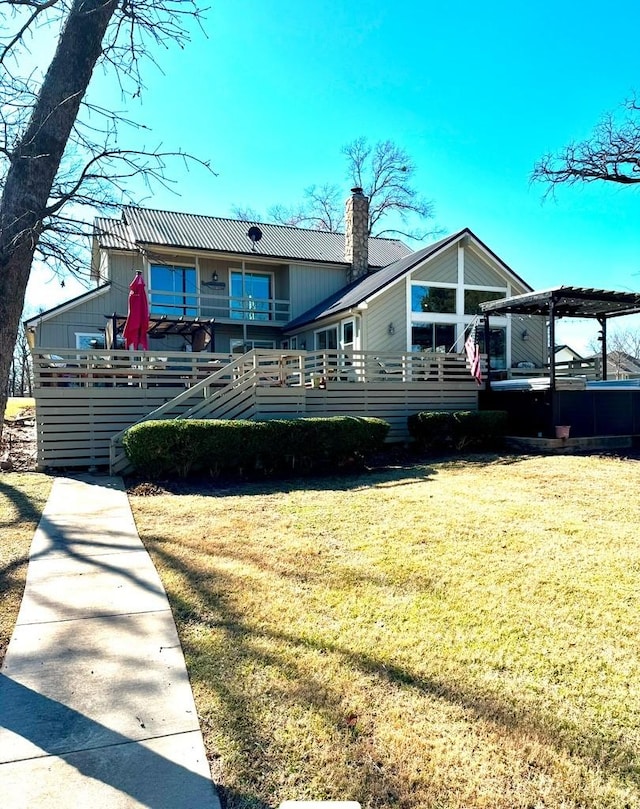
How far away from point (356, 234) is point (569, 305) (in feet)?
32.1

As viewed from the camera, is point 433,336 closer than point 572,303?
No

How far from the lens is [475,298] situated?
1738cm

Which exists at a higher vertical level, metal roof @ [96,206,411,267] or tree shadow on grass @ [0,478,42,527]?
metal roof @ [96,206,411,267]

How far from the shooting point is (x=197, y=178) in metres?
4.66

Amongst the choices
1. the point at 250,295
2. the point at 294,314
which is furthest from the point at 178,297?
the point at 294,314

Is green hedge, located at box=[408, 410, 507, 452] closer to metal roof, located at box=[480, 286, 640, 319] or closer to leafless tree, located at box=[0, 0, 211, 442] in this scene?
metal roof, located at box=[480, 286, 640, 319]

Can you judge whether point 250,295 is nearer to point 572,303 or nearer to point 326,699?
point 572,303

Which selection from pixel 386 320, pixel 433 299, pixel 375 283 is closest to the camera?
pixel 386 320

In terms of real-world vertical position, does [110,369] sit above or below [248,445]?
above

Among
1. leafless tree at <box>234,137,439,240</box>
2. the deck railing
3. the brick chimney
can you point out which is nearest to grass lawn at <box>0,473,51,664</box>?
the deck railing

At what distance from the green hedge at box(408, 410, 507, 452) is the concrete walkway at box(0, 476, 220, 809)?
8.25 m

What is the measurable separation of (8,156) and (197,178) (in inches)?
67.9

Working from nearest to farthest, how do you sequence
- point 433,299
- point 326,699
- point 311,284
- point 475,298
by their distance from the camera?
point 326,699, point 433,299, point 475,298, point 311,284

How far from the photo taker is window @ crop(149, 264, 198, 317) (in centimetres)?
1762
